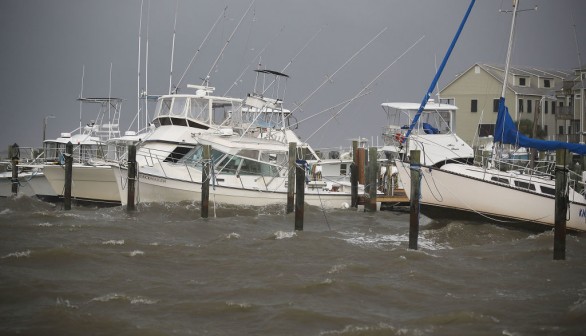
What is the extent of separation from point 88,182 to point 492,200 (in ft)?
50.9

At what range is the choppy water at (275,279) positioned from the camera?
13812 millimetres

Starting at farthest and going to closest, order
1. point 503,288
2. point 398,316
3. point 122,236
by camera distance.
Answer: point 122,236 → point 503,288 → point 398,316

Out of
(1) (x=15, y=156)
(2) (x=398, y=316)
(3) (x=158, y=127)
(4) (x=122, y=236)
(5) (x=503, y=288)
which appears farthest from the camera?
(3) (x=158, y=127)

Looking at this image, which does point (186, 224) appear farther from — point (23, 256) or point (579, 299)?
point (579, 299)

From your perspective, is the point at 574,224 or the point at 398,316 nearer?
the point at 398,316

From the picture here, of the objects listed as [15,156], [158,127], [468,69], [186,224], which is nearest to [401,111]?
[158,127]

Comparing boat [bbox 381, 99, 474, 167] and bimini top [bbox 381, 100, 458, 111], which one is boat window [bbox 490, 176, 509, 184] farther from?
bimini top [bbox 381, 100, 458, 111]

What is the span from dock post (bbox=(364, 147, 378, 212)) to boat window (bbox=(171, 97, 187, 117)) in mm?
7555

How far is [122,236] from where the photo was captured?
2228cm

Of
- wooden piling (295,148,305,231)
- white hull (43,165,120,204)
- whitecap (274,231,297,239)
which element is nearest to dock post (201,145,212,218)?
whitecap (274,231,297,239)

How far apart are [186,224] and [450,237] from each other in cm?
771

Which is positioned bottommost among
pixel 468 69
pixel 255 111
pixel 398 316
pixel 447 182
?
pixel 398 316

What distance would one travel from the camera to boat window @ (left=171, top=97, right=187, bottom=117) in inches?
1294

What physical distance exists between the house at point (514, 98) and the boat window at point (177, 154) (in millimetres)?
41572
